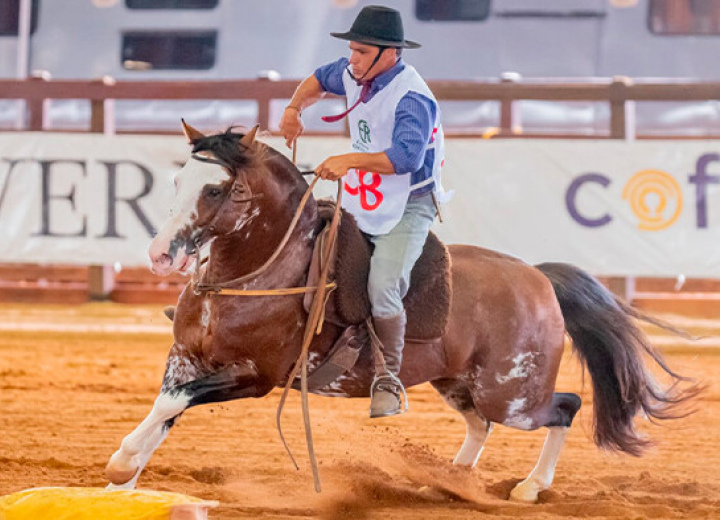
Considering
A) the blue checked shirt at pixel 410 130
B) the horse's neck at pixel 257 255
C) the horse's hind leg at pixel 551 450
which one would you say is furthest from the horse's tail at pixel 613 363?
the horse's neck at pixel 257 255

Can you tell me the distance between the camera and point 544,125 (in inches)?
458

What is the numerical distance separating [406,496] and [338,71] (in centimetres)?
186

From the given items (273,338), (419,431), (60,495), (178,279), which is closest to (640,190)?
(419,431)

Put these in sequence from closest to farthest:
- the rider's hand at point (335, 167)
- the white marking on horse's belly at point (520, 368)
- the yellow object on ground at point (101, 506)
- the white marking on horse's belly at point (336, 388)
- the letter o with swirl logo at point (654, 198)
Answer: the yellow object on ground at point (101, 506)
the rider's hand at point (335, 167)
the white marking on horse's belly at point (336, 388)
the white marking on horse's belly at point (520, 368)
the letter o with swirl logo at point (654, 198)

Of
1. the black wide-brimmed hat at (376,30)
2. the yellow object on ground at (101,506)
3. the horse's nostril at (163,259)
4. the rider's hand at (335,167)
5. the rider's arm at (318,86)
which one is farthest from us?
the rider's arm at (318,86)

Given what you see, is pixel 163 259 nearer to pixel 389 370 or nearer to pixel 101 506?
pixel 101 506

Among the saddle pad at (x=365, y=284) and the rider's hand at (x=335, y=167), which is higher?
the rider's hand at (x=335, y=167)

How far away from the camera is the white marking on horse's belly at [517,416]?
16.4 feet

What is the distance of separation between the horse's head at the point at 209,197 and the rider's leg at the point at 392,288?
21.2 inches

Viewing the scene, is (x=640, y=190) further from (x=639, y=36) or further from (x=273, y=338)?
(x=273, y=338)

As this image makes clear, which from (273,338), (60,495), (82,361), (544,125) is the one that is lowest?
(82,361)

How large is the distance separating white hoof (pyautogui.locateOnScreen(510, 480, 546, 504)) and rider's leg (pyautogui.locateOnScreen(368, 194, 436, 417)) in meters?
0.80

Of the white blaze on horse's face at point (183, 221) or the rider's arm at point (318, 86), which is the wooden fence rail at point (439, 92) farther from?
the white blaze on horse's face at point (183, 221)

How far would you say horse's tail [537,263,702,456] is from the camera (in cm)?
528
